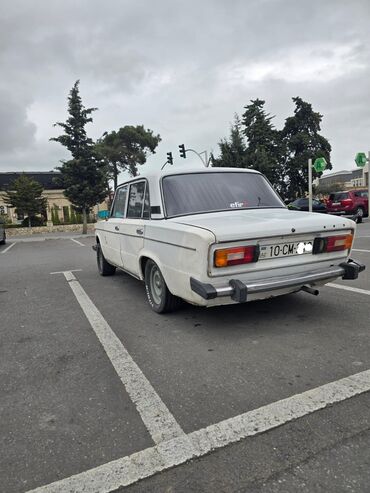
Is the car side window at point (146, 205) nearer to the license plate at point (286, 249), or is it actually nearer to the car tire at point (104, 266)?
the license plate at point (286, 249)

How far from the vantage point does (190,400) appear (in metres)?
2.49

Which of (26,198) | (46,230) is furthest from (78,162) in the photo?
(26,198)

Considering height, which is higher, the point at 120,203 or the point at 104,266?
the point at 120,203

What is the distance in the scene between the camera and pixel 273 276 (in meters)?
3.46

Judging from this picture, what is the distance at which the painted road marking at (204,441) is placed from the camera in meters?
1.81

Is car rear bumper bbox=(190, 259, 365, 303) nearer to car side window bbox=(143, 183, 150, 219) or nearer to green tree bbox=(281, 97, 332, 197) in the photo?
car side window bbox=(143, 183, 150, 219)

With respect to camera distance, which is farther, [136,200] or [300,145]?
[300,145]

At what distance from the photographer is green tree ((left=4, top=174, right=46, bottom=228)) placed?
35625 mm

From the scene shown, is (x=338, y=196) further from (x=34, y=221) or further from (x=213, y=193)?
(x=34, y=221)

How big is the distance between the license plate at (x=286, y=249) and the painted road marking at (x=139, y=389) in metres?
1.54

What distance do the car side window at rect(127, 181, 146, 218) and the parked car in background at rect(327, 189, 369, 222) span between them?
18.6 m

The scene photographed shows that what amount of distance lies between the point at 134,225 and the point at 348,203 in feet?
62.9

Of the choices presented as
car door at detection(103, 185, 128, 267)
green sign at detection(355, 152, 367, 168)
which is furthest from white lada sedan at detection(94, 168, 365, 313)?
green sign at detection(355, 152, 367, 168)

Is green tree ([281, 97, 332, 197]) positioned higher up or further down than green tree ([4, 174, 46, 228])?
higher up
